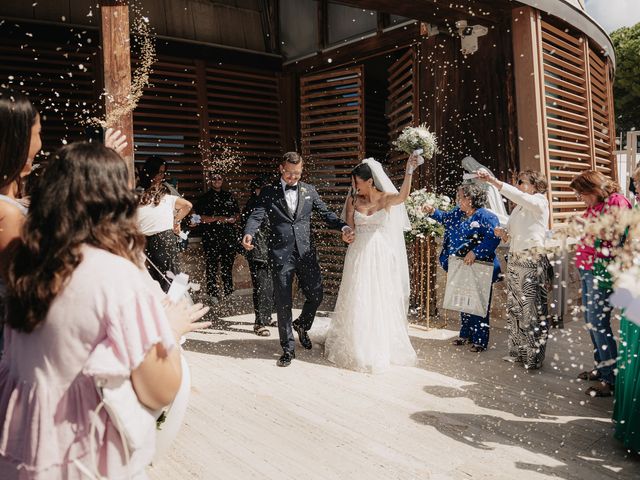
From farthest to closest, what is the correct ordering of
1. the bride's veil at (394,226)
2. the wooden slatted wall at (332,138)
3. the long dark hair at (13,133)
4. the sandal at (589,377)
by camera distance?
the wooden slatted wall at (332,138)
the bride's veil at (394,226)
the sandal at (589,377)
the long dark hair at (13,133)

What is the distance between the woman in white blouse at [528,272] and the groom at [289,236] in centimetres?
162

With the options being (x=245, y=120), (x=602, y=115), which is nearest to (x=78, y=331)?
(x=245, y=120)

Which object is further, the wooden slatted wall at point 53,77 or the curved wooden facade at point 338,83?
the wooden slatted wall at point 53,77

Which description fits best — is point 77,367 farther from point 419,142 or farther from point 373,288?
point 419,142

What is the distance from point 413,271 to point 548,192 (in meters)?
2.02

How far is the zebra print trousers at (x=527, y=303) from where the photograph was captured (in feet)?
16.6

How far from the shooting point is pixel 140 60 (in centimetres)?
824

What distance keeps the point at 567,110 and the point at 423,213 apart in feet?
8.96

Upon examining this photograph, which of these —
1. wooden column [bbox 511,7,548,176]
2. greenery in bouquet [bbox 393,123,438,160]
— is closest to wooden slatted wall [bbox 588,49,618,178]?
wooden column [bbox 511,7,548,176]

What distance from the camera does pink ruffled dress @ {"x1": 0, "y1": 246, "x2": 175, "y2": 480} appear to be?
4.35 ft

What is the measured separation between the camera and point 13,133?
1.77 m

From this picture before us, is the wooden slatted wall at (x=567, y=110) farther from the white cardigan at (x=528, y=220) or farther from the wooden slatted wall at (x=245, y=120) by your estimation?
the wooden slatted wall at (x=245, y=120)

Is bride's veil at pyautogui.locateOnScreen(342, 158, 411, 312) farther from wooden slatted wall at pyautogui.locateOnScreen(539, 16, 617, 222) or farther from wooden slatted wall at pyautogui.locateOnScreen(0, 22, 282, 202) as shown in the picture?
wooden slatted wall at pyautogui.locateOnScreen(0, 22, 282, 202)

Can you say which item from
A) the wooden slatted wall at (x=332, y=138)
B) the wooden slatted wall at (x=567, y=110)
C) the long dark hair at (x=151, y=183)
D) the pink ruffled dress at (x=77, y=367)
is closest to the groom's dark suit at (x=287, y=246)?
the long dark hair at (x=151, y=183)
